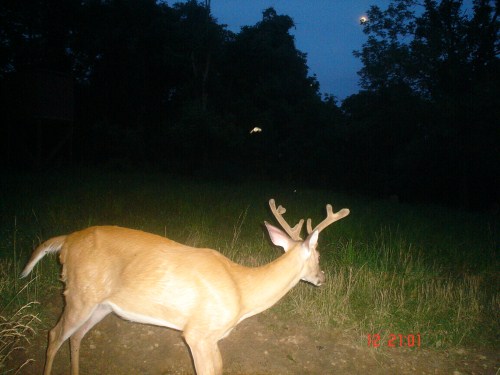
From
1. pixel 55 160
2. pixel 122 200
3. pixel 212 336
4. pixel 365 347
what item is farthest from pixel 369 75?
pixel 212 336

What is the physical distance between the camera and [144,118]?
23969 mm

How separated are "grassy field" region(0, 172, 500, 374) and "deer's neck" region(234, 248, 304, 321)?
4.60ft

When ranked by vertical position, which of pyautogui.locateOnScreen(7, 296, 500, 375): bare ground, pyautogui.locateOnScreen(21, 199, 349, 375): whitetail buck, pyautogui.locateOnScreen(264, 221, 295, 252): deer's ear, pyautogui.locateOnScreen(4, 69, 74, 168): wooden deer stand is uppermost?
pyautogui.locateOnScreen(4, 69, 74, 168): wooden deer stand

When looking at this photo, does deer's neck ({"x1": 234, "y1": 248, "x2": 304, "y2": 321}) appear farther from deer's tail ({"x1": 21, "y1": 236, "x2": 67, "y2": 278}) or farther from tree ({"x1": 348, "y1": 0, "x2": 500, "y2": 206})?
tree ({"x1": 348, "y1": 0, "x2": 500, "y2": 206})

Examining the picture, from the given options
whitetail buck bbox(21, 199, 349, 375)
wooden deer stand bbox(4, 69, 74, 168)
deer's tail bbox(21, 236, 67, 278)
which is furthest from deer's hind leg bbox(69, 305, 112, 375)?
wooden deer stand bbox(4, 69, 74, 168)

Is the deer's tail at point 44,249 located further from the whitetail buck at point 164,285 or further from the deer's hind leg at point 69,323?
the deer's hind leg at point 69,323

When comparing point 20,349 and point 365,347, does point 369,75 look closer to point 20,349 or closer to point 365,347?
point 365,347

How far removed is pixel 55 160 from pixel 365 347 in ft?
59.5

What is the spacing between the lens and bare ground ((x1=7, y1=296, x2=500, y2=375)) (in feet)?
12.3

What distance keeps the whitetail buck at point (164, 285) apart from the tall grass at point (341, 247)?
130cm
